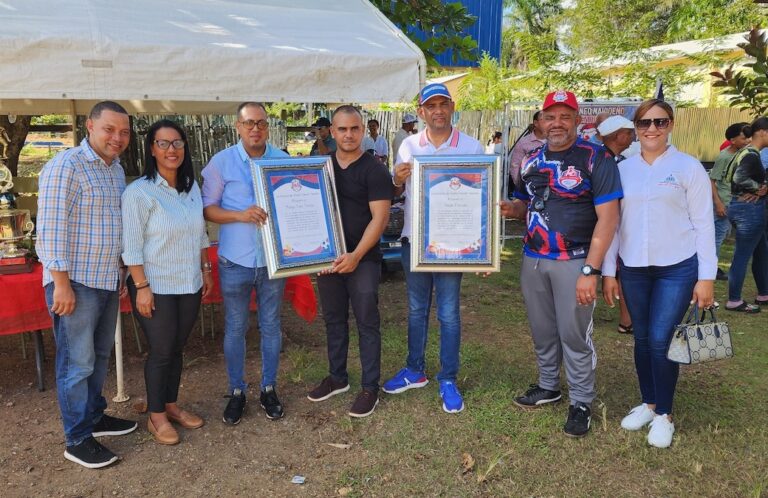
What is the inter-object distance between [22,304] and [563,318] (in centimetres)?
348

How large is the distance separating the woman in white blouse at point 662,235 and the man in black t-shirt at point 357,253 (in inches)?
54.0

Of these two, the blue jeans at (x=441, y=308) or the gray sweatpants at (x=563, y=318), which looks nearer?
the gray sweatpants at (x=563, y=318)

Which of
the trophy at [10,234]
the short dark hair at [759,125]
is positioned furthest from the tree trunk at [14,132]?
the short dark hair at [759,125]

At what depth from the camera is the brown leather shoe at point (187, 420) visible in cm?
370

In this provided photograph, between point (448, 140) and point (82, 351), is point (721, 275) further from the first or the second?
point (82, 351)

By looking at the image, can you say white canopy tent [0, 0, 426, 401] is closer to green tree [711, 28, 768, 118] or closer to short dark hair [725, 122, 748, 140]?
green tree [711, 28, 768, 118]

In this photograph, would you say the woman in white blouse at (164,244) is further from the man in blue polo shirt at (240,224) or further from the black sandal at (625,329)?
the black sandal at (625,329)

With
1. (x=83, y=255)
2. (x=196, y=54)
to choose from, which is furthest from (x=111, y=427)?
(x=196, y=54)

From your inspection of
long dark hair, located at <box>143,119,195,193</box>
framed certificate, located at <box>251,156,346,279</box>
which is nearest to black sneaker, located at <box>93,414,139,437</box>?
framed certificate, located at <box>251,156,346,279</box>

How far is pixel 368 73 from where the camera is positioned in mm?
4238

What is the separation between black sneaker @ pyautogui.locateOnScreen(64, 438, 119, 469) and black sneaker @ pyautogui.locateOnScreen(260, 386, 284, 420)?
3.06 feet

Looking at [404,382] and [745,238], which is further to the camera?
[745,238]

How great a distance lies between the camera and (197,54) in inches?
150

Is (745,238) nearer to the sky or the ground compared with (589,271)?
nearer to the ground
